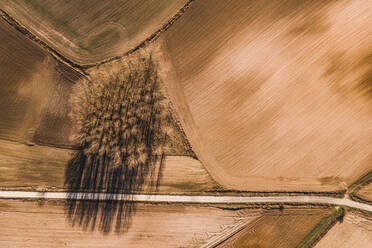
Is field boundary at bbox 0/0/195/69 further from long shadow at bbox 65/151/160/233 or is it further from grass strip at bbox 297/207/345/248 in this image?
grass strip at bbox 297/207/345/248

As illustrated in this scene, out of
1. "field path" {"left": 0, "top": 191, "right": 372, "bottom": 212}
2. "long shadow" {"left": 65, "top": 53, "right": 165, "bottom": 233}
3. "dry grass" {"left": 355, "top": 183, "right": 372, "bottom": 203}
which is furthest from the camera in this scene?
"dry grass" {"left": 355, "top": 183, "right": 372, "bottom": 203}

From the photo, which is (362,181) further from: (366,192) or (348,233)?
(348,233)

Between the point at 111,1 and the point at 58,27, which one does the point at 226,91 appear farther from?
the point at 58,27

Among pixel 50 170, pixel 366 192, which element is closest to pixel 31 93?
pixel 50 170

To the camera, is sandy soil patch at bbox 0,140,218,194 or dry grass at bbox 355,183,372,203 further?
dry grass at bbox 355,183,372,203

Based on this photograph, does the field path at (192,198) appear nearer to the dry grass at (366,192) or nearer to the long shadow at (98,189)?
the long shadow at (98,189)

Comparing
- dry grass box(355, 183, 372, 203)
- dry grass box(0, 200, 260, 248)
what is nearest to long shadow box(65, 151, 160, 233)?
dry grass box(0, 200, 260, 248)
